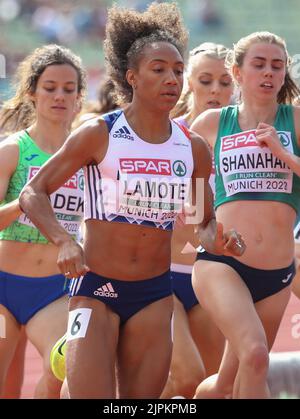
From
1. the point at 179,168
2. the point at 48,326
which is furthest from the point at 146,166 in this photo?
the point at 48,326

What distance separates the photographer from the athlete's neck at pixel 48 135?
634 centimetres

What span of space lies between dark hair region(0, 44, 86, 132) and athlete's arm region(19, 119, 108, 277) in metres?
1.93

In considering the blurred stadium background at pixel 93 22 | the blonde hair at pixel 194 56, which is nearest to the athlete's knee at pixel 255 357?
the blonde hair at pixel 194 56

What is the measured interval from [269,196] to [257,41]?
0.93 metres

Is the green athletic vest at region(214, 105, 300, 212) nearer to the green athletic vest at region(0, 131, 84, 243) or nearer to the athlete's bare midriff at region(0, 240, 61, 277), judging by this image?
the green athletic vest at region(0, 131, 84, 243)

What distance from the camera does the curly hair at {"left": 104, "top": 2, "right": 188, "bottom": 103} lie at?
4.98m

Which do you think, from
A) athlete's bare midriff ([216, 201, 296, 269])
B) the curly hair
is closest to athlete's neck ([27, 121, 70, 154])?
the curly hair

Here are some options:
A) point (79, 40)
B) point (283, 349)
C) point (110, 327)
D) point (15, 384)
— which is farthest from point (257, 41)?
point (79, 40)

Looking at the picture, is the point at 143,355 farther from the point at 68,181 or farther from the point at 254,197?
the point at 68,181

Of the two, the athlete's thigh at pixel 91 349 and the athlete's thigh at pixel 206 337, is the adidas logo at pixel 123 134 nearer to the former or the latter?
the athlete's thigh at pixel 91 349

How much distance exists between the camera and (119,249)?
473cm

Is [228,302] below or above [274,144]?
below

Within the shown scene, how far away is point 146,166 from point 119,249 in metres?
0.41
